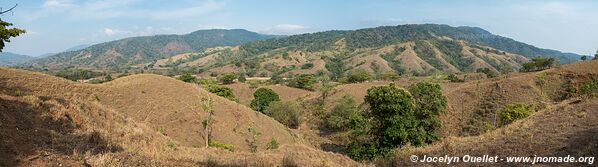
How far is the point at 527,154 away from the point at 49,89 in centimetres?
3091

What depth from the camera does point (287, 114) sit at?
1983 inches

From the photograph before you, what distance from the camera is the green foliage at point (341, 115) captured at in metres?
48.9

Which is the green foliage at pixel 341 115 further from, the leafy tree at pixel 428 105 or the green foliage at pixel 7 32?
the green foliage at pixel 7 32

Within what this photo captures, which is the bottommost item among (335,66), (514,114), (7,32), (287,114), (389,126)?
(335,66)

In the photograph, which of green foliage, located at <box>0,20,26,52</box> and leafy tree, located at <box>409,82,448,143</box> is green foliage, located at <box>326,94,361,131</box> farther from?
green foliage, located at <box>0,20,26,52</box>

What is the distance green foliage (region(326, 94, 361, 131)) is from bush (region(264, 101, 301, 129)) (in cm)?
450

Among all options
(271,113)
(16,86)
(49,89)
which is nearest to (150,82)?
(49,89)

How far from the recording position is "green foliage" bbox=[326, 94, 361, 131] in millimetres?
48875

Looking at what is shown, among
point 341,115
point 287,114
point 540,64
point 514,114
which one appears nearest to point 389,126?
point 514,114

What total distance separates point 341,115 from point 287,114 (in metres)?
7.31

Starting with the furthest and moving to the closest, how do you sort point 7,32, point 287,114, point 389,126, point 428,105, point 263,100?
point 263,100 < point 287,114 < point 428,105 < point 389,126 < point 7,32

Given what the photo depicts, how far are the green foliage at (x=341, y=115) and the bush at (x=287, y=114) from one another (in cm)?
450

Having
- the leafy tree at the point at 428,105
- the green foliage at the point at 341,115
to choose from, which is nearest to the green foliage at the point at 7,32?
the leafy tree at the point at 428,105

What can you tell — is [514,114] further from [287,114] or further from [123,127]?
[123,127]
